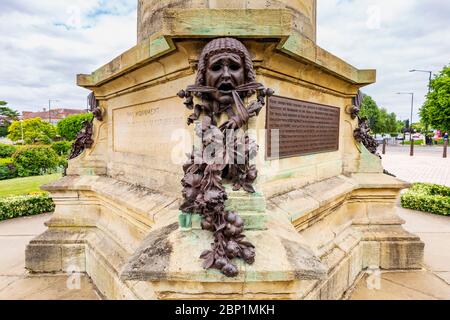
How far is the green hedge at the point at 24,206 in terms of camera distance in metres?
6.87

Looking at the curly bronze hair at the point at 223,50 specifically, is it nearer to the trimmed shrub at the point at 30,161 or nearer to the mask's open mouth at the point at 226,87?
the mask's open mouth at the point at 226,87

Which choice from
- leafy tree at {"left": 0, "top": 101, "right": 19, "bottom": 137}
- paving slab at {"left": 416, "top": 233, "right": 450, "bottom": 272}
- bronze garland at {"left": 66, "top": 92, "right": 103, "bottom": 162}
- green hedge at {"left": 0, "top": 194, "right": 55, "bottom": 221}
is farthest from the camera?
leafy tree at {"left": 0, "top": 101, "right": 19, "bottom": 137}

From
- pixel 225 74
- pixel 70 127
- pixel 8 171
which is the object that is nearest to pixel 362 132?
pixel 225 74

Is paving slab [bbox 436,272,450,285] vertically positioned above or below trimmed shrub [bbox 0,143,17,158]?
below

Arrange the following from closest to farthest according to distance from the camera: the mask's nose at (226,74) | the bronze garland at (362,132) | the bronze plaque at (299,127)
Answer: the mask's nose at (226,74) → the bronze plaque at (299,127) → the bronze garland at (362,132)

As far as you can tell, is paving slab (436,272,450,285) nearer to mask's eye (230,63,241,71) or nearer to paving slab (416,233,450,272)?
paving slab (416,233,450,272)

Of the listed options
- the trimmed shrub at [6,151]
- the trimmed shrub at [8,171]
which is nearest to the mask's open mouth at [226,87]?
the trimmed shrub at [8,171]

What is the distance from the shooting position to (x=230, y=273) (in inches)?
73.1

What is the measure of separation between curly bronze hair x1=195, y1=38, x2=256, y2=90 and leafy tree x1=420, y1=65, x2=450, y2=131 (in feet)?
89.7

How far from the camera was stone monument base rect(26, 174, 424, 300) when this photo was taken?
76.3 inches

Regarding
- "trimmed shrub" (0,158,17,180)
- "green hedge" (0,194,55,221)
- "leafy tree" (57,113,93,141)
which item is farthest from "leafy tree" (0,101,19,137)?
"green hedge" (0,194,55,221)

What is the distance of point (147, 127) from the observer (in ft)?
11.9

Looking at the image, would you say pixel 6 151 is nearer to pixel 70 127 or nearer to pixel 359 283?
pixel 70 127

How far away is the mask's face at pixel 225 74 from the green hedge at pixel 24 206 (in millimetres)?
7003
